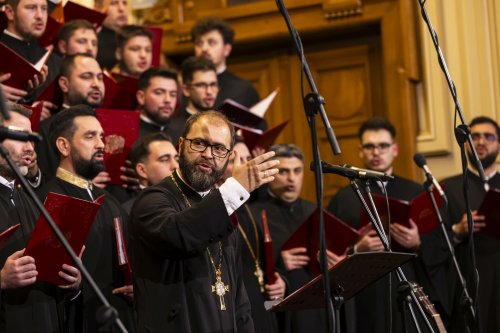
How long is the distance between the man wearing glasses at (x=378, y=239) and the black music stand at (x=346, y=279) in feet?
6.94

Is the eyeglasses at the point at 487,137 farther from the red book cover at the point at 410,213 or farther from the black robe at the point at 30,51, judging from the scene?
the black robe at the point at 30,51

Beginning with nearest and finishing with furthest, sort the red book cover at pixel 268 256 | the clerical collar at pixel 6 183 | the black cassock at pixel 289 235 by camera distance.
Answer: the clerical collar at pixel 6 183 → the red book cover at pixel 268 256 → the black cassock at pixel 289 235

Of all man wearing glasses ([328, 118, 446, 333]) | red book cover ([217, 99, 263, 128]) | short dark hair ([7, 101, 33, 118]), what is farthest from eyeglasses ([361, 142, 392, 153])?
short dark hair ([7, 101, 33, 118])

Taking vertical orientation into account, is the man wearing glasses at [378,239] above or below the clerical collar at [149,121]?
below

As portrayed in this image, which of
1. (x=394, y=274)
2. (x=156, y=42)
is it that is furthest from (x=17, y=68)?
(x=394, y=274)

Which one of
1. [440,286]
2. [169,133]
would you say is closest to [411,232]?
[440,286]

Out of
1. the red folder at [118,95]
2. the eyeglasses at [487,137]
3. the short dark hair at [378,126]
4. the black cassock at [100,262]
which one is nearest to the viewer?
the black cassock at [100,262]

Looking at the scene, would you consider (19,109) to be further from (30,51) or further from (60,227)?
(30,51)

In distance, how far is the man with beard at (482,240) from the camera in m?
6.31

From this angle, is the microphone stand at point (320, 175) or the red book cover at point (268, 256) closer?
the microphone stand at point (320, 175)

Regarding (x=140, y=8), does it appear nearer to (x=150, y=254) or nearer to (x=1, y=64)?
(x=1, y=64)

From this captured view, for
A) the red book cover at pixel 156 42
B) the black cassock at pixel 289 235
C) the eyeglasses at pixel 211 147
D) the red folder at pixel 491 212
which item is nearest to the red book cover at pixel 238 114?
the black cassock at pixel 289 235

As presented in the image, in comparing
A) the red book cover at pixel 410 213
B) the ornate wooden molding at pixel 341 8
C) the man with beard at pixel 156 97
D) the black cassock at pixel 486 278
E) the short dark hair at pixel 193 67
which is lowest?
the black cassock at pixel 486 278

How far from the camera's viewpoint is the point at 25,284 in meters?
3.92
